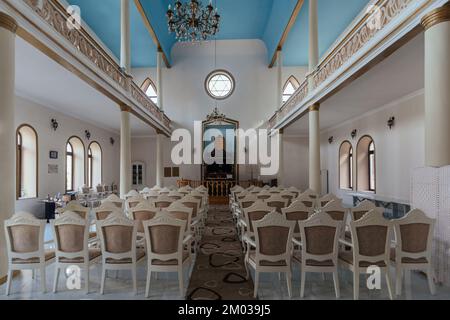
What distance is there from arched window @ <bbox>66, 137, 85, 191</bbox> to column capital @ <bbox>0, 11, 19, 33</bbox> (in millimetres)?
8763

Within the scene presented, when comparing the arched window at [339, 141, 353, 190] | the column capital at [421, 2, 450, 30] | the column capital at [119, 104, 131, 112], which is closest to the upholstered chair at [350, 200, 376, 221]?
the column capital at [421, 2, 450, 30]

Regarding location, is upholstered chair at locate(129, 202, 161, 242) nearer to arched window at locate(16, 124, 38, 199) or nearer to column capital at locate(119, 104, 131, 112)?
column capital at locate(119, 104, 131, 112)

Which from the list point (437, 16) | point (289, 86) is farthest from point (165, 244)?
point (289, 86)

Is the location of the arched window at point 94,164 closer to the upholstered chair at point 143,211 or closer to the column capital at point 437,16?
the upholstered chair at point 143,211

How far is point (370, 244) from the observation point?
130 inches

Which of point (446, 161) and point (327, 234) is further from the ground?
point (446, 161)

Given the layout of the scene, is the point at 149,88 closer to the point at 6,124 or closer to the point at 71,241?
the point at 6,124

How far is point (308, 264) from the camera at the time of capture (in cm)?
348

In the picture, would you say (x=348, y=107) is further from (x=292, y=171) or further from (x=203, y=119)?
(x=203, y=119)

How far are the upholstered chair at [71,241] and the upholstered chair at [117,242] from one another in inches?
9.1

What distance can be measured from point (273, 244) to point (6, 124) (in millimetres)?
3851

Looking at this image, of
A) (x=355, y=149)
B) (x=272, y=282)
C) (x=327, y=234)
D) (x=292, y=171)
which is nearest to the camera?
(x=327, y=234)

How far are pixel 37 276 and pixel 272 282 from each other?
10.9ft
